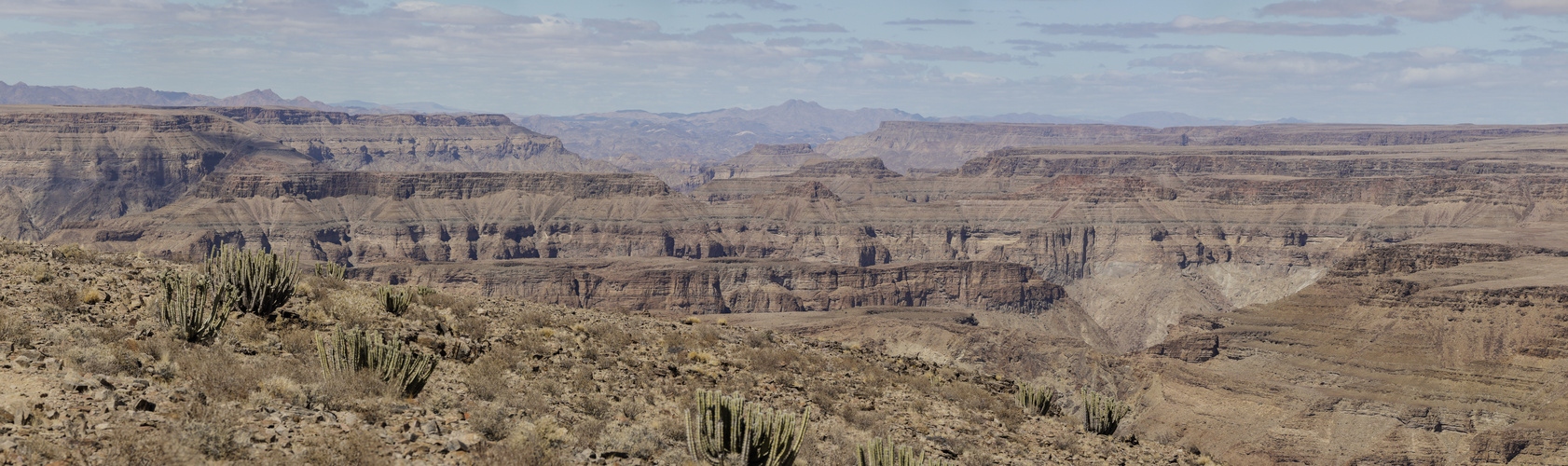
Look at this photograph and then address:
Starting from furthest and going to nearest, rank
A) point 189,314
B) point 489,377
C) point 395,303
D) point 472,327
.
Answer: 1. point 395,303
2. point 472,327
3. point 489,377
4. point 189,314

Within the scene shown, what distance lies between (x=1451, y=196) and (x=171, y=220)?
195936 millimetres

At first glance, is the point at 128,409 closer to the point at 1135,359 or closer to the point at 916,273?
the point at 1135,359

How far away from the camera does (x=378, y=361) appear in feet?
50.1

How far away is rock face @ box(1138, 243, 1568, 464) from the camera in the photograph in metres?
59.8

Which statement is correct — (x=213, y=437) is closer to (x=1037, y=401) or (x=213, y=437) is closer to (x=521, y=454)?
(x=521, y=454)

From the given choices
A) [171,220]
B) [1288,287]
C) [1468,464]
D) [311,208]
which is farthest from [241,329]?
[1288,287]

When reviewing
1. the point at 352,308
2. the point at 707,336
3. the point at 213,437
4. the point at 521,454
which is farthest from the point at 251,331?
the point at 707,336

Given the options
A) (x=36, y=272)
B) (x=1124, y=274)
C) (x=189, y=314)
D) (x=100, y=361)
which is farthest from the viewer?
(x=1124, y=274)

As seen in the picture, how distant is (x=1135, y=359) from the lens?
7825 cm

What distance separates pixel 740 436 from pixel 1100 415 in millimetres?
12170

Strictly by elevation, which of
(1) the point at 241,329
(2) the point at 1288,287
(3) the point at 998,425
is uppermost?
(1) the point at 241,329

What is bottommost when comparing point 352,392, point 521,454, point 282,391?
point 521,454

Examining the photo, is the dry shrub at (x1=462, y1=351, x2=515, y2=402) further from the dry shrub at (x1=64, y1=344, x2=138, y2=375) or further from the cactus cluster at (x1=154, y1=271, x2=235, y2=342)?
the dry shrub at (x1=64, y1=344, x2=138, y2=375)

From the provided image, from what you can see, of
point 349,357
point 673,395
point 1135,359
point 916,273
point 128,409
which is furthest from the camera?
point 916,273
